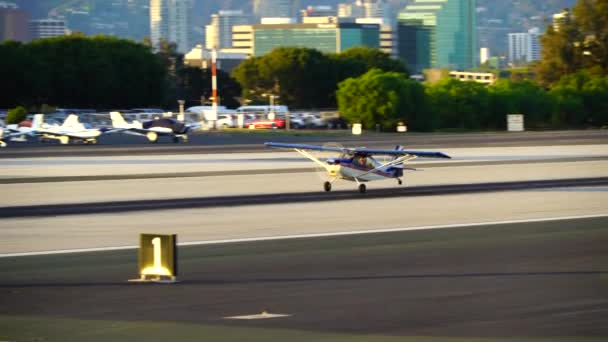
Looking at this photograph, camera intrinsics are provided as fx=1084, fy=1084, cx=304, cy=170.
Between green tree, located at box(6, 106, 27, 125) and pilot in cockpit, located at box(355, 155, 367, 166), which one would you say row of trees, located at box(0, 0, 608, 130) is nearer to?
green tree, located at box(6, 106, 27, 125)

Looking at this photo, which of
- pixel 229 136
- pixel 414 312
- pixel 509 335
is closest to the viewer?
pixel 509 335

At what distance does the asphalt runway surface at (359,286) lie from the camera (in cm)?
1491

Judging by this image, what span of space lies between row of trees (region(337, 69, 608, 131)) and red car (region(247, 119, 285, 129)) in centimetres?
656

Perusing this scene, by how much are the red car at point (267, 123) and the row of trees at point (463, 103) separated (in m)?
6.56

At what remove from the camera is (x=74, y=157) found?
60.9m

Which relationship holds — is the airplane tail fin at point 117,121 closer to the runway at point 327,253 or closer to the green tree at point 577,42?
the runway at point 327,253

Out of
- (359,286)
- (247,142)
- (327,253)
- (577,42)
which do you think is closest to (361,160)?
(327,253)

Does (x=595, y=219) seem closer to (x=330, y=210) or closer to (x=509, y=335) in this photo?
(x=330, y=210)

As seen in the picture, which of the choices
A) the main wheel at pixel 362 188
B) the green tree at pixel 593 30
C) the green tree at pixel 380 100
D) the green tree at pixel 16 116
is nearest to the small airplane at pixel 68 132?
the green tree at pixel 16 116

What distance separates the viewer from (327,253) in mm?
22078

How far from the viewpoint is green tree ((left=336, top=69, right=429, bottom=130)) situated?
9469 cm

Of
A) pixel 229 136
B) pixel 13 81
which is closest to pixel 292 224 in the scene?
pixel 229 136

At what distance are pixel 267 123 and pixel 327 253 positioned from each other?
79.2 meters

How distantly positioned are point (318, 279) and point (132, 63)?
10970 centimetres
